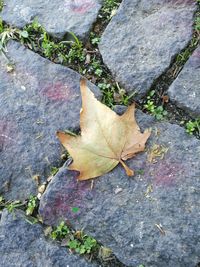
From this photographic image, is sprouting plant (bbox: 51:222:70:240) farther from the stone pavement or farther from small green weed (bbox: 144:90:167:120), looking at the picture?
small green weed (bbox: 144:90:167:120)

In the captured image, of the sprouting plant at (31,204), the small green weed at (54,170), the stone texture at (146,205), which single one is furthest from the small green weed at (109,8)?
the sprouting plant at (31,204)

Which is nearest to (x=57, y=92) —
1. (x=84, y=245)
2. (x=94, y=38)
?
(x=94, y=38)

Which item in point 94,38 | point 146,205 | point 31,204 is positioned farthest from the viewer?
point 94,38

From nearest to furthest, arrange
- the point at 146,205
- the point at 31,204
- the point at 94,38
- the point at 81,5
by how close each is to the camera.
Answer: the point at 146,205 < the point at 31,204 < the point at 94,38 < the point at 81,5

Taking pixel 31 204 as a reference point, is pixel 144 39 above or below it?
above

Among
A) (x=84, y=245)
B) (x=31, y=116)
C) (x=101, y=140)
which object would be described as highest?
(x=31, y=116)

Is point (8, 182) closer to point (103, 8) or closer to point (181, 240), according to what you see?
point (181, 240)

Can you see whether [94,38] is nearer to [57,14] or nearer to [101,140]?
[57,14]

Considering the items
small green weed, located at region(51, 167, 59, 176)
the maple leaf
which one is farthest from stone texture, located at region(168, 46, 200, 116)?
small green weed, located at region(51, 167, 59, 176)

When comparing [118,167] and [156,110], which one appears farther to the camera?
[156,110]
